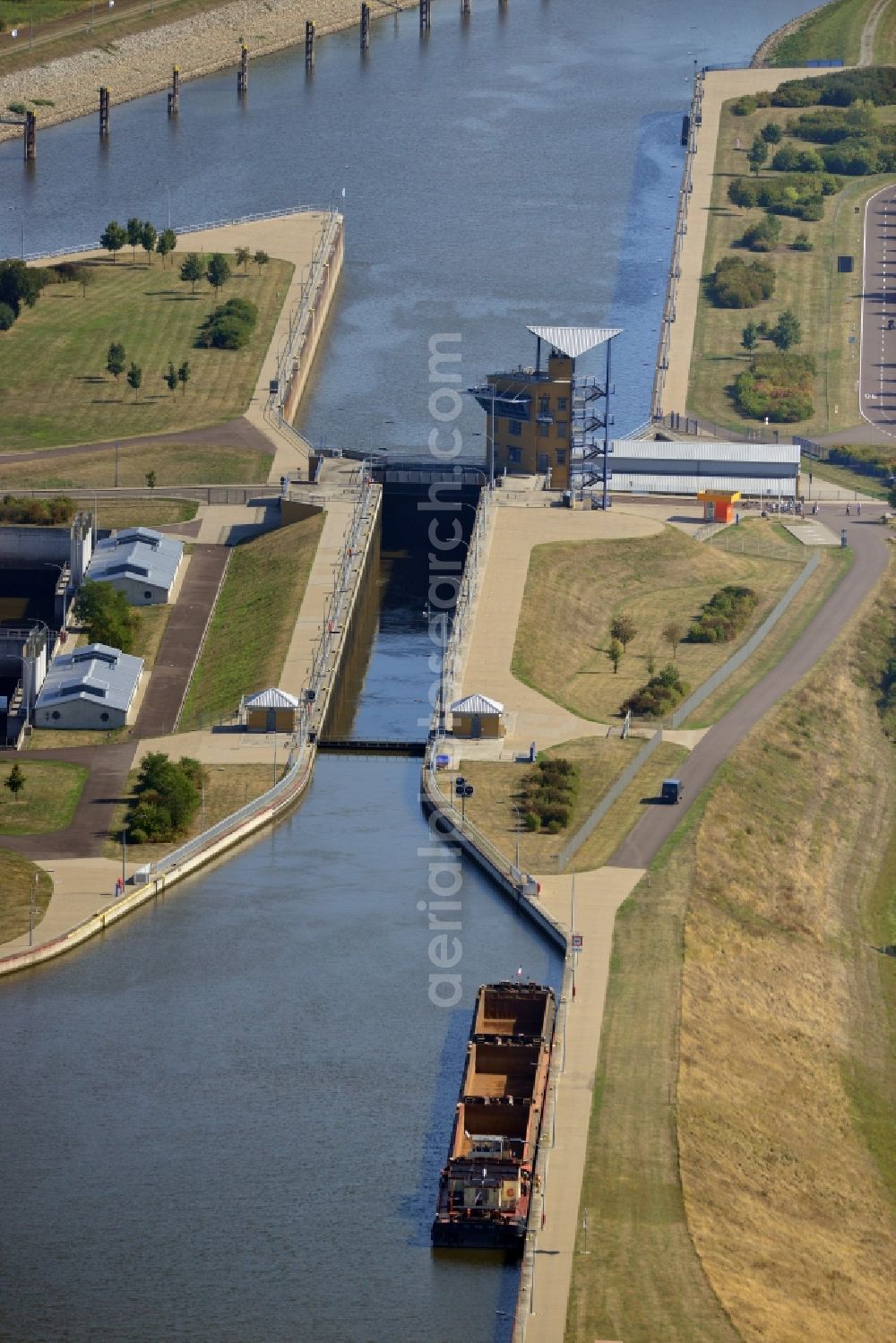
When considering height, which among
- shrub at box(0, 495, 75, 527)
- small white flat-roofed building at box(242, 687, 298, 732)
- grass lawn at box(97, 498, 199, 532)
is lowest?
small white flat-roofed building at box(242, 687, 298, 732)

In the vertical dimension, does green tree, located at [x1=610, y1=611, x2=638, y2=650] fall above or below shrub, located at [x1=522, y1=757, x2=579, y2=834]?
above

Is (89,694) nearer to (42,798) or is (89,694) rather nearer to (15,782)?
(42,798)

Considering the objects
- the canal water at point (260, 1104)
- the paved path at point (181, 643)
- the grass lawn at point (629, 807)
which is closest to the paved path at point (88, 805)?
the paved path at point (181, 643)

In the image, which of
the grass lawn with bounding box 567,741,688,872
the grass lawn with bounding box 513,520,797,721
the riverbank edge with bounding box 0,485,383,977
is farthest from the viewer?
the grass lawn with bounding box 513,520,797,721

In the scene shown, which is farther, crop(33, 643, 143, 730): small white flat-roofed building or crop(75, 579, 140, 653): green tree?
crop(75, 579, 140, 653): green tree

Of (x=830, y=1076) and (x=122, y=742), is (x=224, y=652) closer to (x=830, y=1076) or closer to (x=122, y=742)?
(x=122, y=742)

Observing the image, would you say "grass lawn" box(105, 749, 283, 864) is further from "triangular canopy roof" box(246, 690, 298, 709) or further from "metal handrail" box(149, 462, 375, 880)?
"triangular canopy roof" box(246, 690, 298, 709)

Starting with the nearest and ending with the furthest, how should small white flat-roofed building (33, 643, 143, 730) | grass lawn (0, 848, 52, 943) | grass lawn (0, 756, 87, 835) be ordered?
grass lawn (0, 848, 52, 943), grass lawn (0, 756, 87, 835), small white flat-roofed building (33, 643, 143, 730)

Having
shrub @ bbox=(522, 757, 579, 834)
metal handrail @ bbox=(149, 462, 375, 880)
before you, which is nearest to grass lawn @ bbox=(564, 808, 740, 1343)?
shrub @ bbox=(522, 757, 579, 834)
